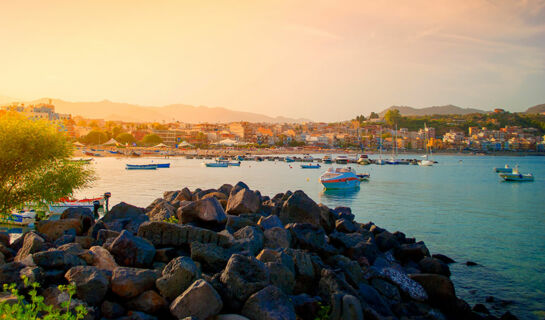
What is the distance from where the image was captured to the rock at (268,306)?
569 centimetres

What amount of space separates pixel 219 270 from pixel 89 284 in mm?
2004

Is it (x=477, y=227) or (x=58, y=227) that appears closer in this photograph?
(x=58, y=227)

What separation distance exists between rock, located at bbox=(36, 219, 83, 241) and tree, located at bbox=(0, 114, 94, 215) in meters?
3.19

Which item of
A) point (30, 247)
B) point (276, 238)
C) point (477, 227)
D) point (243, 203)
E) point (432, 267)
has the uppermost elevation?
point (243, 203)

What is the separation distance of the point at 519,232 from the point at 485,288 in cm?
1154

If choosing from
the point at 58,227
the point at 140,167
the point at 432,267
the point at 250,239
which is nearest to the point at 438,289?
the point at 432,267

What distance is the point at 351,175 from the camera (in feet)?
144

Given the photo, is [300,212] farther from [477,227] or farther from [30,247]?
[477,227]

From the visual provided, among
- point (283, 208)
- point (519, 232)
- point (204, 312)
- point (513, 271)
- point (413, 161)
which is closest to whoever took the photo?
point (204, 312)

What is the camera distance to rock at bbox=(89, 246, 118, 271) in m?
6.76

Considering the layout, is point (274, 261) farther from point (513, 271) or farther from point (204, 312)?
point (513, 271)

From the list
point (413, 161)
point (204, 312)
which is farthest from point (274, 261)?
point (413, 161)

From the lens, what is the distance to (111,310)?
564 centimetres

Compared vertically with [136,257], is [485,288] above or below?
below
